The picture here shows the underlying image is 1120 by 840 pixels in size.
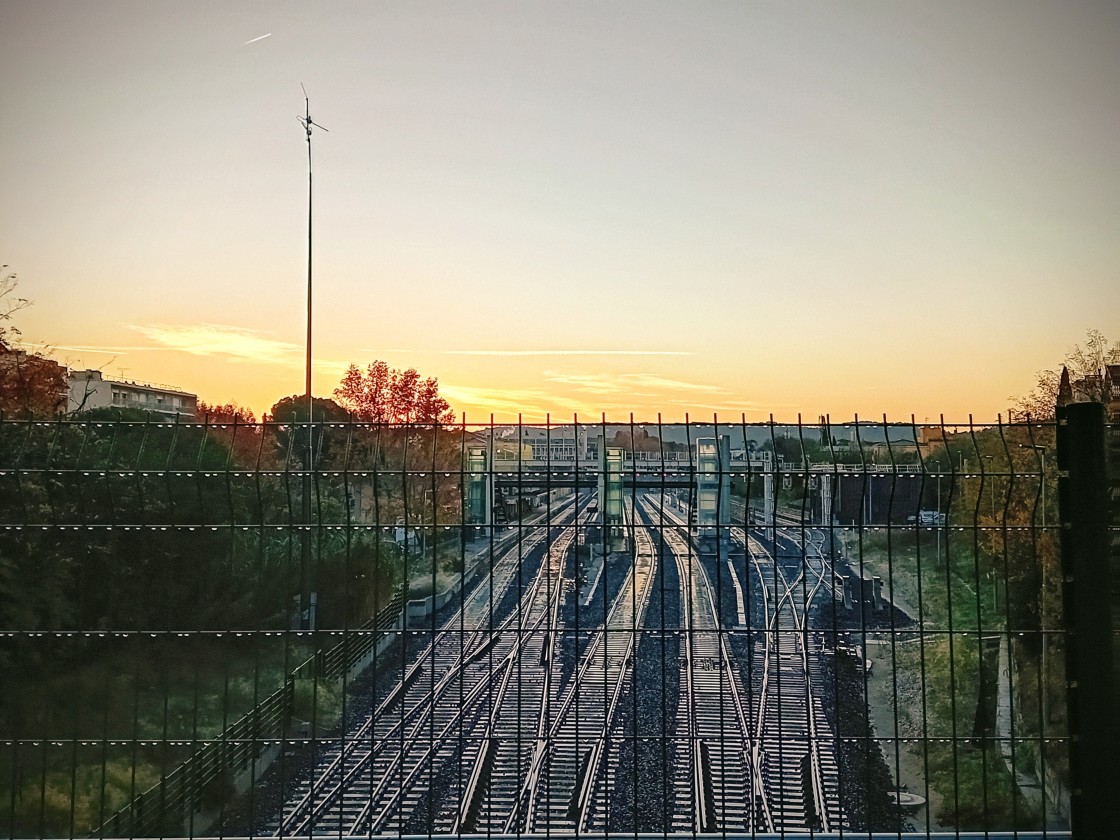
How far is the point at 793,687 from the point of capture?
12.6m

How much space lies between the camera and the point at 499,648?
14211mm

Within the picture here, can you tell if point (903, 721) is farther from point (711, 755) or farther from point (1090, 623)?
point (1090, 623)

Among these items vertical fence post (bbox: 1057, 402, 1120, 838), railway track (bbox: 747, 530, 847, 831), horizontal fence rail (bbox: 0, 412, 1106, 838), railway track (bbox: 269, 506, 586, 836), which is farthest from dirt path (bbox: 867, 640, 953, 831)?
vertical fence post (bbox: 1057, 402, 1120, 838)

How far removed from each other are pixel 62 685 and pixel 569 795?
17.0 feet

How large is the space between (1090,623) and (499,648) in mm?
11216

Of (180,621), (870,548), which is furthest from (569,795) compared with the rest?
(870,548)

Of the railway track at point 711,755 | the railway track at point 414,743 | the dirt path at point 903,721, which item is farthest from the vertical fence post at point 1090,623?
the dirt path at point 903,721

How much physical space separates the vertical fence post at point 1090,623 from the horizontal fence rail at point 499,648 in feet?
0.31

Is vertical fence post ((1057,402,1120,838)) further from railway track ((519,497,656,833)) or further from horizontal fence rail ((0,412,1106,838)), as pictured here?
railway track ((519,497,656,833))

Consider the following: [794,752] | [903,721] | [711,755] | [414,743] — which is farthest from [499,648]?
[414,743]

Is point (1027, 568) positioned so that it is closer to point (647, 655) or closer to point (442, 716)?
point (647, 655)

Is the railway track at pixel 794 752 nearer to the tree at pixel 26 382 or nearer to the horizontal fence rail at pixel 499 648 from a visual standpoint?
the horizontal fence rail at pixel 499 648

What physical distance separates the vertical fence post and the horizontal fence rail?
0.31 ft

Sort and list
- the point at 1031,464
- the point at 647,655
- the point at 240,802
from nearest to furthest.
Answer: the point at 240,802 → the point at 1031,464 → the point at 647,655
